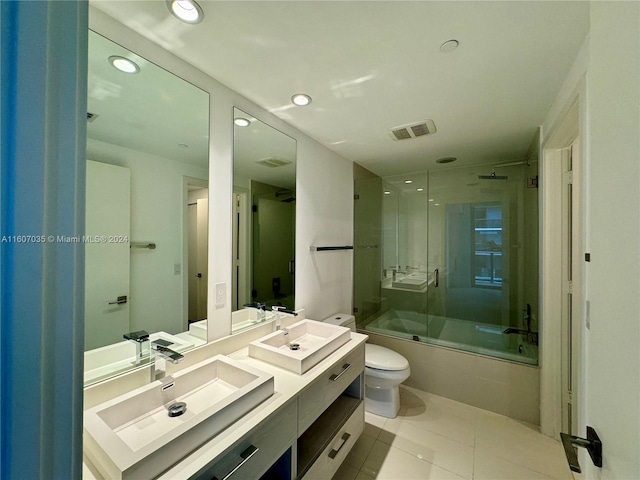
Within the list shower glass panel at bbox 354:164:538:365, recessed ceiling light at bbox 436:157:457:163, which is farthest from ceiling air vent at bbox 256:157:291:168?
recessed ceiling light at bbox 436:157:457:163

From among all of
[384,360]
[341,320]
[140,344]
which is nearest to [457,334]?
[384,360]

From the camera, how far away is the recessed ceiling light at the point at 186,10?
1005 millimetres

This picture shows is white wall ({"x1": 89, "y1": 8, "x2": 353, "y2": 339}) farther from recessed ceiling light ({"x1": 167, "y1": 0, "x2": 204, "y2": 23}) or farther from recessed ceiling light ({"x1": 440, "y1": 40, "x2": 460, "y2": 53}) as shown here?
recessed ceiling light ({"x1": 440, "y1": 40, "x2": 460, "y2": 53})

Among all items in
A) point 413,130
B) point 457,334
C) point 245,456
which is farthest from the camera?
point 457,334

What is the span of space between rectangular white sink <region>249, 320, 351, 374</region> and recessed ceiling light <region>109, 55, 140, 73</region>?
1485 mm

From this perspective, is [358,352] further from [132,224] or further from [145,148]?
[145,148]

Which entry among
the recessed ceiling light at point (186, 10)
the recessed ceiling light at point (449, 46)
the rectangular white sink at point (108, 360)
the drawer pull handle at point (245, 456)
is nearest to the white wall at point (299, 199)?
the recessed ceiling light at point (186, 10)

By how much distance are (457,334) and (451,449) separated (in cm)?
131

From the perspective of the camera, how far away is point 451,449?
190 centimetres

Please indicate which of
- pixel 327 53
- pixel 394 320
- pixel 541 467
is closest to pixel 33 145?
pixel 327 53

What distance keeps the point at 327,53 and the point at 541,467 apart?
112 inches

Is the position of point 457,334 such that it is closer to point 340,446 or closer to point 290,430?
point 340,446

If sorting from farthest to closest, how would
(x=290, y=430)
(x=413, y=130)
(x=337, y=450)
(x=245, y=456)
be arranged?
(x=413, y=130) < (x=337, y=450) < (x=290, y=430) < (x=245, y=456)

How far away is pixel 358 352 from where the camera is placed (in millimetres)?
1798
